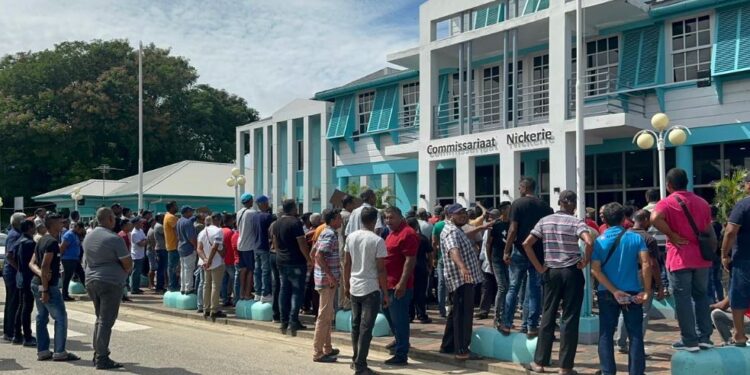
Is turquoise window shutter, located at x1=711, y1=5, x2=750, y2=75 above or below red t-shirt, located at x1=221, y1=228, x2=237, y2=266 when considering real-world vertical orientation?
above

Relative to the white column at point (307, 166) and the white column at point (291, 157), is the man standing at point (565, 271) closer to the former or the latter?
the white column at point (307, 166)

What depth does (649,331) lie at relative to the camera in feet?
34.0

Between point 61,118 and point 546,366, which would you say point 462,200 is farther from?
point 61,118

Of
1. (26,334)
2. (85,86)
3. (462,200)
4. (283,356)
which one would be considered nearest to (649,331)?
(283,356)

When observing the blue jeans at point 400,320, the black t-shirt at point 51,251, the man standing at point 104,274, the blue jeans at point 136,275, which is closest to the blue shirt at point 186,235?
the blue jeans at point 136,275

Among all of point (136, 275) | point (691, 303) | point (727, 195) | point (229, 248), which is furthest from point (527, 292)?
point (136, 275)

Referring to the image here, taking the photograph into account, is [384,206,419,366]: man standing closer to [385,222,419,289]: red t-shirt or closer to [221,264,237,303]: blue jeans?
[385,222,419,289]: red t-shirt

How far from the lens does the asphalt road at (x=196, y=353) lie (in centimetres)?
870

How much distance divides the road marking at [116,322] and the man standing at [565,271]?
24.0 feet

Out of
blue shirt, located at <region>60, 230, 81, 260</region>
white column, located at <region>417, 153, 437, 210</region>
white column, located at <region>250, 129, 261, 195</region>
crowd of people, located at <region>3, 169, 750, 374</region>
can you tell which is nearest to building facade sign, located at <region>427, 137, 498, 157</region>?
white column, located at <region>417, 153, 437, 210</region>

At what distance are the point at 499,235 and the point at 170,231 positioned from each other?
7800 mm

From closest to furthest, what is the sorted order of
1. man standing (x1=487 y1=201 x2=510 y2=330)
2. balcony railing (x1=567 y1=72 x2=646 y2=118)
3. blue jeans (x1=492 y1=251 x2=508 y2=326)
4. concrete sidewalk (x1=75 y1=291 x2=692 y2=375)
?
concrete sidewalk (x1=75 y1=291 x2=692 y2=375)
blue jeans (x1=492 y1=251 x2=508 y2=326)
man standing (x1=487 y1=201 x2=510 y2=330)
balcony railing (x1=567 y1=72 x2=646 y2=118)

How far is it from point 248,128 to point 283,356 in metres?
26.6

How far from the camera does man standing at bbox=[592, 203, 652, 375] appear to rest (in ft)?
23.2
